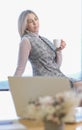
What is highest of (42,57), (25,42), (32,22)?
(32,22)

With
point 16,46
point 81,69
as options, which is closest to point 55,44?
point 16,46

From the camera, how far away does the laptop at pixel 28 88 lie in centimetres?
142

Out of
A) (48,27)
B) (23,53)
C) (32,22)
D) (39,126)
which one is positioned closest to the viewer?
(39,126)

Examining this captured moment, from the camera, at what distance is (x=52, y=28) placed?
136 inches

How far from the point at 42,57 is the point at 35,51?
0.24 ft

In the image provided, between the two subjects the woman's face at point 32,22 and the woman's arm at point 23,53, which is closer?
the woman's arm at point 23,53

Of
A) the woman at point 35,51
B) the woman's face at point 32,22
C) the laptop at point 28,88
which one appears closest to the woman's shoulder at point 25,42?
the woman at point 35,51

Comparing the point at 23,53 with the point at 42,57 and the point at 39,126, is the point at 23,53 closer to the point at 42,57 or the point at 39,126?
the point at 42,57

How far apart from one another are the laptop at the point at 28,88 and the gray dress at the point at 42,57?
927 millimetres

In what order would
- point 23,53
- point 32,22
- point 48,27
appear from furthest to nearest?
point 48,27 → point 32,22 → point 23,53

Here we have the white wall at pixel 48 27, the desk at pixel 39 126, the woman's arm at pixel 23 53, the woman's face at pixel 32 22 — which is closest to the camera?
the desk at pixel 39 126

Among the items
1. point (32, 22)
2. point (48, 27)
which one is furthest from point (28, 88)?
point (48, 27)

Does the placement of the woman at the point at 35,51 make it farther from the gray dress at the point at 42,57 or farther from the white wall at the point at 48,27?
the white wall at the point at 48,27

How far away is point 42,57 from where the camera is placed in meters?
2.40
